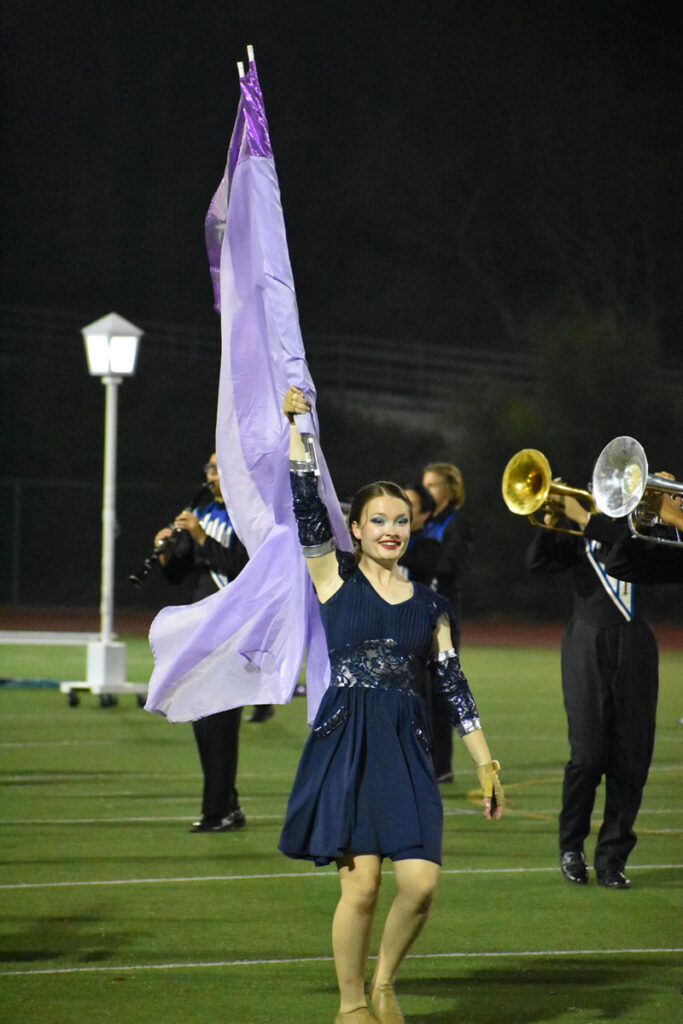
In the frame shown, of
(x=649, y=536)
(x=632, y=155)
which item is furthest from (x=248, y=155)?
(x=632, y=155)

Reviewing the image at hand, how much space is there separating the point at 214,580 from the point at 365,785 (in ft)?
13.6

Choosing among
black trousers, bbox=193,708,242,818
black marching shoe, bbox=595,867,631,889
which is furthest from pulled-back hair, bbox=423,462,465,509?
black marching shoe, bbox=595,867,631,889

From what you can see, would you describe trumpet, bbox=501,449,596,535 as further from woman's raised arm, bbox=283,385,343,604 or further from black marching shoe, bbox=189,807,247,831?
black marching shoe, bbox=189,807,247,831

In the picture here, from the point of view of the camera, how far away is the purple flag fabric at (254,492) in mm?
5586

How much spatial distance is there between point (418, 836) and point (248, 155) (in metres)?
2.69

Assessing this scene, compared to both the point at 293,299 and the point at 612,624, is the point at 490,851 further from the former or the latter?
the point at 293,299

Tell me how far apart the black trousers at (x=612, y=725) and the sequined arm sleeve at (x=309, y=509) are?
272cm

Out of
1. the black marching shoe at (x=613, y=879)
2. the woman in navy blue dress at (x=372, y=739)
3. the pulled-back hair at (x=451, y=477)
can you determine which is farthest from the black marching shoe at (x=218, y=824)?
the woman in navy blue dress at (x=372, y=739)

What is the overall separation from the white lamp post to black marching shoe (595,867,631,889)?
8.57 m

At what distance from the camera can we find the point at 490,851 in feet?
28.4

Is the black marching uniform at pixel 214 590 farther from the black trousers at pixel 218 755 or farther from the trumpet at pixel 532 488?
the trumpet at pixel 532 488

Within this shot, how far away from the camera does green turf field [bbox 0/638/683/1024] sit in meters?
5.72

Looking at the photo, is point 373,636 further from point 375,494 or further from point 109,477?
point 109,477

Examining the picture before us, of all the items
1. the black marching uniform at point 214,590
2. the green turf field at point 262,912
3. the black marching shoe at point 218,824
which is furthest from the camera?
the black marching shoe at point 218,824
